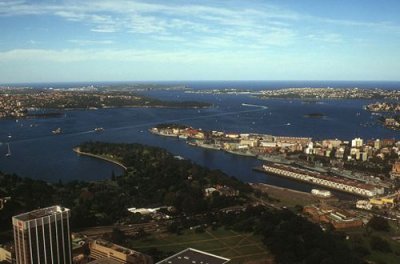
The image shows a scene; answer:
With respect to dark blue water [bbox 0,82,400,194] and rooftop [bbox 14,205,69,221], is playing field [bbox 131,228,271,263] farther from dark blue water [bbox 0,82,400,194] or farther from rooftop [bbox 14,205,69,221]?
dark blue water [bbox 0,82,400,194]

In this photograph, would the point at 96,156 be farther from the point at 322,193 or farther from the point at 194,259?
the point at 194,259

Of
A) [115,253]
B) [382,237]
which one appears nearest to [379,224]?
[382,237]

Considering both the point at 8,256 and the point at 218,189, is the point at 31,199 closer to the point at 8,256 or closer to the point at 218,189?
the point at 8,256

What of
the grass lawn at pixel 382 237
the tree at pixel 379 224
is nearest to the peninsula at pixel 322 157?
the tree at pixel 379 224

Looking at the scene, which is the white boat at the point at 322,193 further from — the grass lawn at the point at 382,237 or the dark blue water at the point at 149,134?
the grass lawn at the point at 382,237

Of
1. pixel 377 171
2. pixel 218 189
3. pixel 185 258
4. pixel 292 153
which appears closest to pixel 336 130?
pixel 292 153

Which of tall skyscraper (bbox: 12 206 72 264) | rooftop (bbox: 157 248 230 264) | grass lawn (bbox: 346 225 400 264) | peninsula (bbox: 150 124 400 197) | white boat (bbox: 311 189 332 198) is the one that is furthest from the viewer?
peninsula (bbox: 150 124 400 197)

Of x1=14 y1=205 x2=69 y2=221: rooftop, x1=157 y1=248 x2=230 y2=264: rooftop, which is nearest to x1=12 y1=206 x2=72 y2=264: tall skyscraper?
x1=14 y1=205 x2=69 y2=221: rooftop
